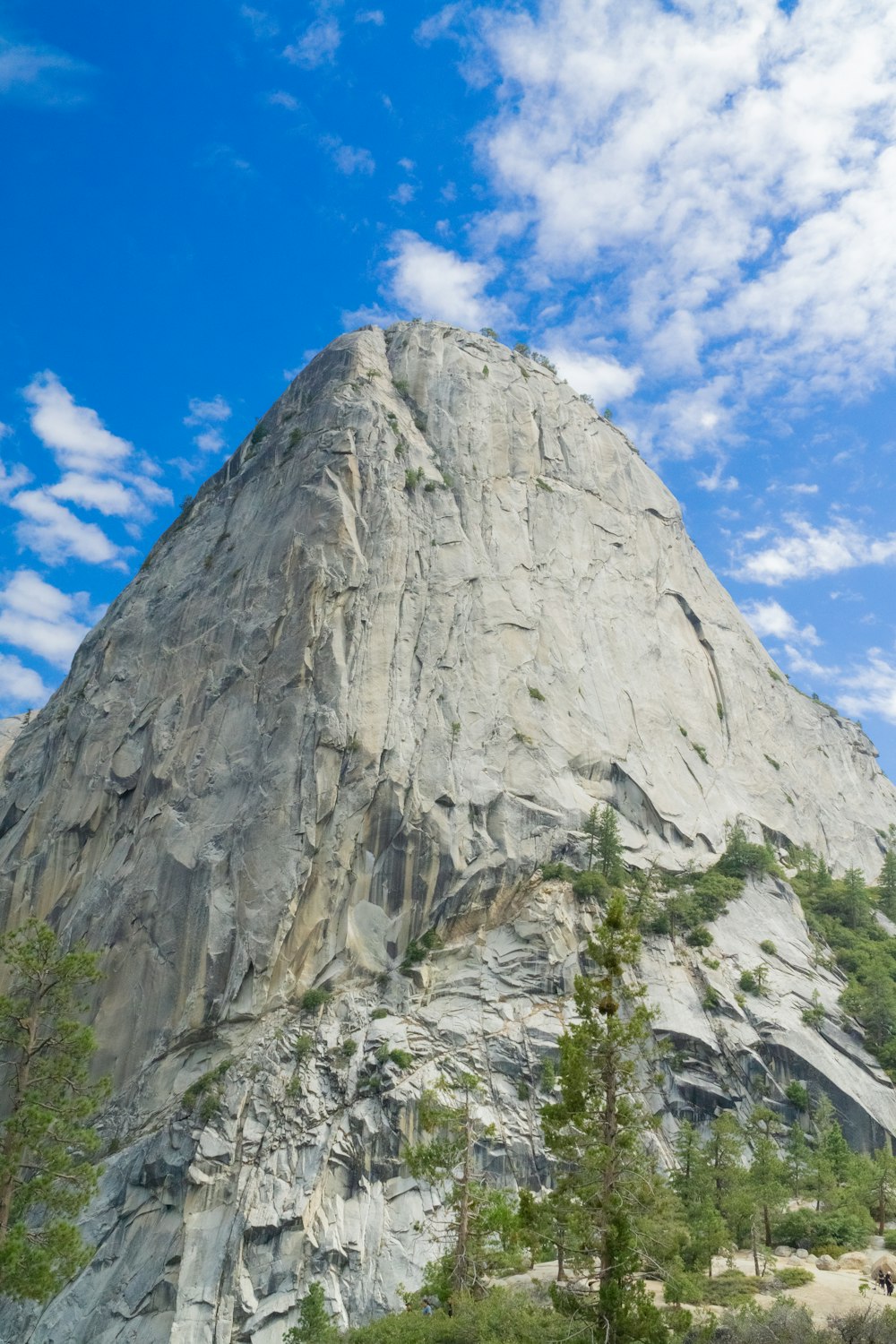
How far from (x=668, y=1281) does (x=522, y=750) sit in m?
39.3

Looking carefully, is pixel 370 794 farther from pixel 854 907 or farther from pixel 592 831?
pixel 854 907

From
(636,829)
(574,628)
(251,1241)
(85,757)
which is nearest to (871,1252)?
(251,1241)

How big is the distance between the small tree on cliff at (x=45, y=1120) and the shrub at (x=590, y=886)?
3252 centimetres

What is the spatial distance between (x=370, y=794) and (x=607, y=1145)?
35.0 meters

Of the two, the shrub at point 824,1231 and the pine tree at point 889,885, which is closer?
the shrub at point 824,1231

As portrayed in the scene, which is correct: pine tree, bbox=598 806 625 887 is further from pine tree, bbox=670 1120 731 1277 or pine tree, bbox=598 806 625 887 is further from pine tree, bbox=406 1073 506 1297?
pine tree, bbox=406 1073 506 1297

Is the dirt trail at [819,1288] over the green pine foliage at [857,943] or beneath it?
beneath

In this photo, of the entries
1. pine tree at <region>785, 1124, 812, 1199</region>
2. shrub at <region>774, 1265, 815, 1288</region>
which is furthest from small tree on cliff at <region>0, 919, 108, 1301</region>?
pine tree at <region>785, 1124, 812, 1199</region>

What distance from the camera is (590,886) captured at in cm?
5434

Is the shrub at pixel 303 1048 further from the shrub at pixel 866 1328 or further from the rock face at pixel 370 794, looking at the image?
the shrub at pixel 866 1328

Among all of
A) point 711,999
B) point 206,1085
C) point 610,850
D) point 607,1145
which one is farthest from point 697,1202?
point 206,1085

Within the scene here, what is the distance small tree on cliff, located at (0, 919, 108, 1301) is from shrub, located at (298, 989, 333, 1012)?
25.0m

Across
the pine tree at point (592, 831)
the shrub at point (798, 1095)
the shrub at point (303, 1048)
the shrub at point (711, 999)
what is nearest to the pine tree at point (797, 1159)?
the shrub at point (798, 1095)

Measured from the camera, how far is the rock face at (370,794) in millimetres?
44219
